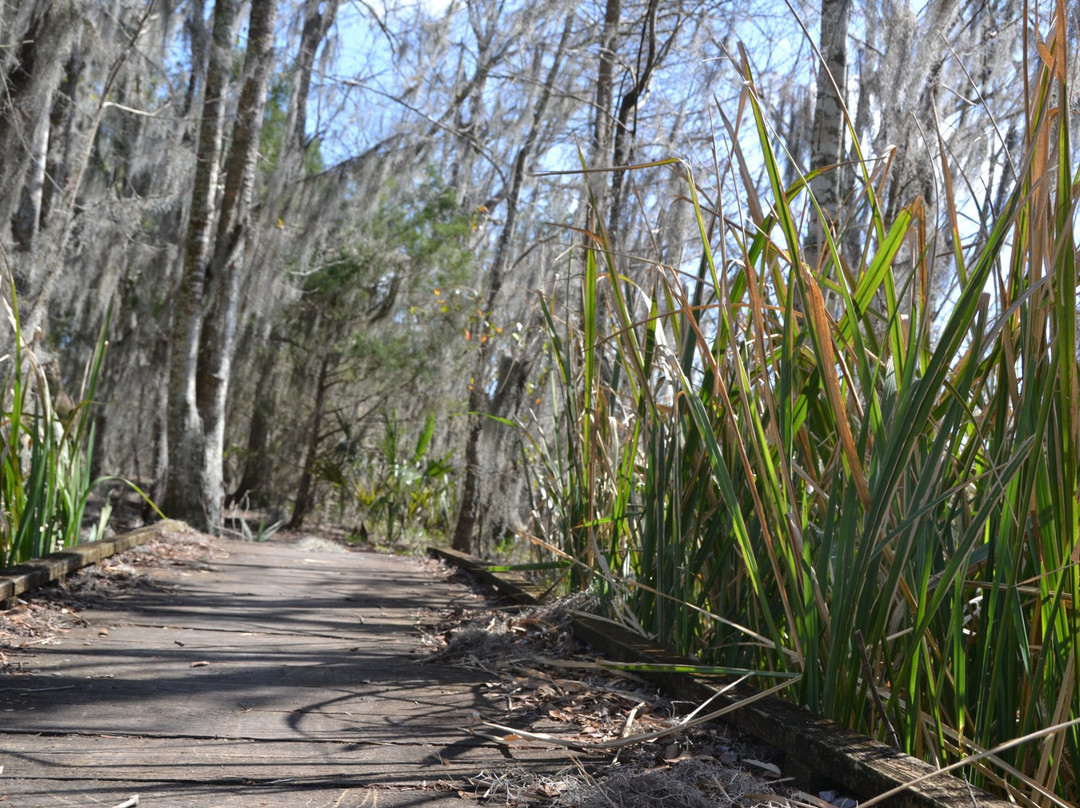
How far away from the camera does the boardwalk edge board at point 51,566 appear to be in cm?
253

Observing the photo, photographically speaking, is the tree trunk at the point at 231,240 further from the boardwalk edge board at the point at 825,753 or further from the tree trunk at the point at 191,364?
the boardwalk edge board at the point at 825,753

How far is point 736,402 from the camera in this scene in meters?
1.91

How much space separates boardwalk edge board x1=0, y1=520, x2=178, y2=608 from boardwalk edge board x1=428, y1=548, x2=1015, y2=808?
1.82 m

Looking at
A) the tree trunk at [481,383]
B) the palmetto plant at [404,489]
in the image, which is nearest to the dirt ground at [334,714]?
the tree trunk at [481,383]

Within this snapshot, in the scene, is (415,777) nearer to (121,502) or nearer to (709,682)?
(709,682)

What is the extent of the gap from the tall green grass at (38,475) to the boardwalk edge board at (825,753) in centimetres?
214

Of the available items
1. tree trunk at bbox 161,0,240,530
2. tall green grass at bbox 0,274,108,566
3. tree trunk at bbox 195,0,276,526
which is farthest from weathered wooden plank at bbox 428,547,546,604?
tree trunk at bbox 195,0,276,526

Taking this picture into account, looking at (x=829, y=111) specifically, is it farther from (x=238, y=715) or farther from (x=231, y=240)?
(x=231, y=240)

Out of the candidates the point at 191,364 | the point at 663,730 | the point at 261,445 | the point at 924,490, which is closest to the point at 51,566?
the point at 663,730

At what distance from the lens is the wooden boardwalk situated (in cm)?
132

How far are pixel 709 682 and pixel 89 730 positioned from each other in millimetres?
1145

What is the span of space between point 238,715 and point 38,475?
5.26 feet

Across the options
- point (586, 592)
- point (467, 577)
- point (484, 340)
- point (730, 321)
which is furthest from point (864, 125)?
point (730, 321)

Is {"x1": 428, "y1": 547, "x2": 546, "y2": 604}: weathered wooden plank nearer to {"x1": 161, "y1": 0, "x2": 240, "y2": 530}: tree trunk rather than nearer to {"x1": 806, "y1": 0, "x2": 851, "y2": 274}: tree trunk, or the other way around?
{"x1": 806, "y1": 0, "x2": 851, "y2": 274}: tree trunk
